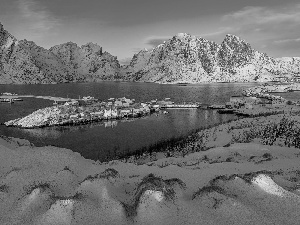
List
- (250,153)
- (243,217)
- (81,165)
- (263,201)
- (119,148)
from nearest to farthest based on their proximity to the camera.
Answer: (243,217), (263,201), (81,165), (250,153), (119,148)

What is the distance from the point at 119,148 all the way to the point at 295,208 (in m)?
49.4

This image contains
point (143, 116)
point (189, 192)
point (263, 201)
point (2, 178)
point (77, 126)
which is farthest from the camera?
point (143, 116)

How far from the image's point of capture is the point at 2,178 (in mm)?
19109

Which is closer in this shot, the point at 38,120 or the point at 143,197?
the point at 143,197

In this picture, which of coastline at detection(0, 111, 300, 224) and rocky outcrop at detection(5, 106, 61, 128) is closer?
coastline at detection(0, 111, 300, 224)

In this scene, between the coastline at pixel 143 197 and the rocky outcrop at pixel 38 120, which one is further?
the rocky outcrop at pixel 38 120

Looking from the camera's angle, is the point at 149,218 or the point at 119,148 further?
the point at 119,148

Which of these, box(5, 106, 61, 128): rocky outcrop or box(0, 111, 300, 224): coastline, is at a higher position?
box(0, 111, 300, 224): coastline

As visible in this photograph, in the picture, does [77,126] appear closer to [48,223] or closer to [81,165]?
[81,165]

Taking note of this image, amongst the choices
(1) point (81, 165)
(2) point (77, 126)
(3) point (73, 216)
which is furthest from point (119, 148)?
(3) point (73, 216)

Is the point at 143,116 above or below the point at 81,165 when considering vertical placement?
below

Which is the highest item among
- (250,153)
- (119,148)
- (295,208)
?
(295,208)

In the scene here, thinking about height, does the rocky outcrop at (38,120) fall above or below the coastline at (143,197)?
below

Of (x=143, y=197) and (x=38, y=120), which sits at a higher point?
(x=143, y=197)
